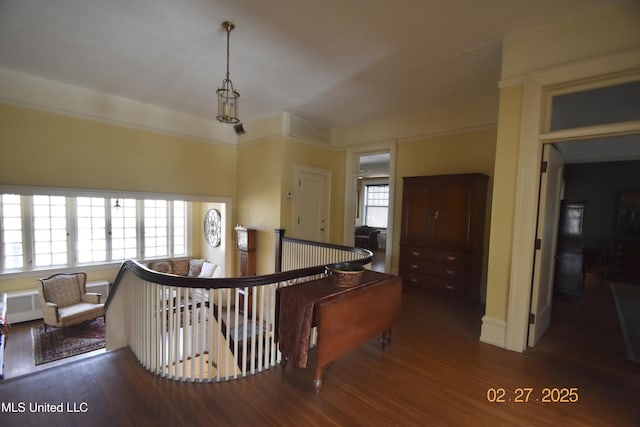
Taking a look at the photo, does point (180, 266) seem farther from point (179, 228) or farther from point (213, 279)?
point (213, 279)

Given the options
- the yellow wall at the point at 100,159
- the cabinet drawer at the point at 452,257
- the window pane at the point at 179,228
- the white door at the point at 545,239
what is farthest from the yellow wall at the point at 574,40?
the window pane at the point at 179,228

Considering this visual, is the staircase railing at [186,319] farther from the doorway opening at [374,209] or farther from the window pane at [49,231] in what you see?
the doorway opening at [374,209]

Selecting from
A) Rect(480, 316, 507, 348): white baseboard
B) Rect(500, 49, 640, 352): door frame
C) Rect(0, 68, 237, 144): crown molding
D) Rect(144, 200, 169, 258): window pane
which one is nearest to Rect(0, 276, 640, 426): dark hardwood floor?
Rect(480, 316, 507, 348): white baseboard

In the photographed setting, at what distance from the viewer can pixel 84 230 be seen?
5.84 meters

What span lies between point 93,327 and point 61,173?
2798mm

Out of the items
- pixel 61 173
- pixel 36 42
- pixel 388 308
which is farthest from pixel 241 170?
pixel 388 308

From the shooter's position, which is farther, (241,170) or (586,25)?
(241,170)

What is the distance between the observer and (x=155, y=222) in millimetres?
6949

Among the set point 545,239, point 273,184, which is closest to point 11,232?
point 273,184

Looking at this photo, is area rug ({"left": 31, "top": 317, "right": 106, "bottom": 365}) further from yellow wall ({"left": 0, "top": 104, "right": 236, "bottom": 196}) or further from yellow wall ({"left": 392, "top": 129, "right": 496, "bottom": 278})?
yellow wall ({"left": 392, "top": 129, "right": 496, "bottom": 278})

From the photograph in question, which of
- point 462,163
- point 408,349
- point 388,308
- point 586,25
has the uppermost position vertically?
point 586,25

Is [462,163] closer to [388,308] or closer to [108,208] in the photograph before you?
[388,308]

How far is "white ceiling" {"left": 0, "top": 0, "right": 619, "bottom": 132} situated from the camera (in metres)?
2.28

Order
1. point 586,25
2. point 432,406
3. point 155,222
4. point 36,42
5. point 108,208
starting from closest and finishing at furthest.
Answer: point 432,406, point 586,25, point 36,42, point 108,208, point 155,222
